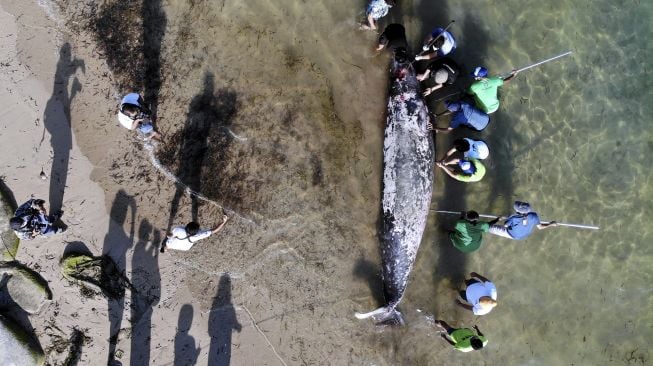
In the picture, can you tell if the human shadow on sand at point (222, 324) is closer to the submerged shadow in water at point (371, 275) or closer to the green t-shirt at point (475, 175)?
the submerged shadow in water at point (371, 275)

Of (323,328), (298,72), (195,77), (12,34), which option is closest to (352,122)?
(298,72)

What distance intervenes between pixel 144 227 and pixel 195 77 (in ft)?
12.2

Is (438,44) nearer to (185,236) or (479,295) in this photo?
(479,295)

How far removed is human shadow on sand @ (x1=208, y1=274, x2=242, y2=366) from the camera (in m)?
10.2

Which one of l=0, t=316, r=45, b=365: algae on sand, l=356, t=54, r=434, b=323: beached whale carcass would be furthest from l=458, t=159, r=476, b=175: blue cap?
l=0, t=316, r=45, b=365: algae on sand

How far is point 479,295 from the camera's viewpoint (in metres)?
9.78

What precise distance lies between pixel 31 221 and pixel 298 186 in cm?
574

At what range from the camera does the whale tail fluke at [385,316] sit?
10359 mm

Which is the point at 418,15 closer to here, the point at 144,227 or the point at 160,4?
the point at 160,4

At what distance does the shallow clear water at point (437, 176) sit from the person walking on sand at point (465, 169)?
2.22ft

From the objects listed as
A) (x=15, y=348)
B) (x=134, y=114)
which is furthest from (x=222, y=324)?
(x=134, y=114)

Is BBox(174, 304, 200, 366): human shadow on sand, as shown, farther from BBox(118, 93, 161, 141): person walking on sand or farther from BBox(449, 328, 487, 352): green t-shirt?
BBox(449, 328, 487, 352): green t-shirt

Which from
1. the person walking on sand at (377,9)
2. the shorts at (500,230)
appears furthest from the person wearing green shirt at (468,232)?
the person walking on sand at (377,9)

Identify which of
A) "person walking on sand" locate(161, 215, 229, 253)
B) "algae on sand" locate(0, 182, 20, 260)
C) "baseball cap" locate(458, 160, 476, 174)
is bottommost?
"baseball cap" locate(458, 160, 476, 174)
